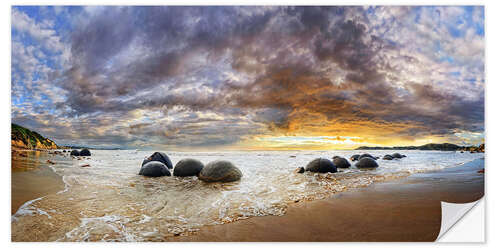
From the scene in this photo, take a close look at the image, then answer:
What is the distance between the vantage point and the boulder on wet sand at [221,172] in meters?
5.17

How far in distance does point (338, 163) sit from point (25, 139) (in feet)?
23.8

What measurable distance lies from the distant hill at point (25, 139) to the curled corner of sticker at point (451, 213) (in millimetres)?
6921

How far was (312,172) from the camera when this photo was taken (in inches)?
237

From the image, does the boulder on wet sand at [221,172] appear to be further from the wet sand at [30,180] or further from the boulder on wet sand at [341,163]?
the boulder on wet sand at [341,163]

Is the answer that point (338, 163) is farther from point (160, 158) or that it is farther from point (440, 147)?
point (160, 158)

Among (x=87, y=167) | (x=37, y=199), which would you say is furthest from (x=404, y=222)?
(x=87, y=167)

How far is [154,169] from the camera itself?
5781 millimetres

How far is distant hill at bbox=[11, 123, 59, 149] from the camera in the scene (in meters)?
3.83

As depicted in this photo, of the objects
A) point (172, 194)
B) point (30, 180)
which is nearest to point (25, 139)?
point (30, 180)

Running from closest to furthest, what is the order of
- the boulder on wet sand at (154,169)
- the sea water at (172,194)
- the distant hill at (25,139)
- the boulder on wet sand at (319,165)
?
the sea water at (172,194) < the distant hill at (25,139) < the boulder on wet sand at (154,169) < the boulder on wet sand at (319,165)

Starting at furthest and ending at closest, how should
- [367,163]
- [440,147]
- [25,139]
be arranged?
1. [367,163]
2. [440,147]
3. [25,139]

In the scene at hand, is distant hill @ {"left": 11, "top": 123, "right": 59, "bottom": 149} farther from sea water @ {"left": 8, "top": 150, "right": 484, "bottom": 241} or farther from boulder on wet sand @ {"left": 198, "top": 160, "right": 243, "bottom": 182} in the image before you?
boulder on wet sand @ {"left": 198, "top": 160, "right": 243, "bottom": 182}

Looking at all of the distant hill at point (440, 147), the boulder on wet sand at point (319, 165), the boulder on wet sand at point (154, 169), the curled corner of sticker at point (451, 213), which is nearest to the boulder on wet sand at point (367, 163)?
the boulder on wet sand at point (319, 165)

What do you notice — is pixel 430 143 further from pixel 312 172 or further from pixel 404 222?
pixel 312 172
